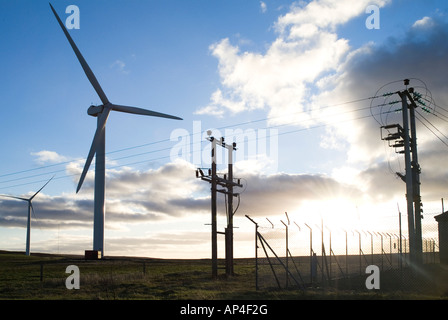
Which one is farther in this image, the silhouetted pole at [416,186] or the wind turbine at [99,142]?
the wind turbine at [99,142]

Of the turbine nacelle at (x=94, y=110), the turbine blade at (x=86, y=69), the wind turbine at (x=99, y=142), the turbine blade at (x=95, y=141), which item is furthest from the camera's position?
the turbine nacelle at (x=94, y=110)

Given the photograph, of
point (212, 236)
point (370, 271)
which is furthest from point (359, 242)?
point (212, 236)

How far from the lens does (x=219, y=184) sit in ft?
→ 95.2

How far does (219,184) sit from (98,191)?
17830mm

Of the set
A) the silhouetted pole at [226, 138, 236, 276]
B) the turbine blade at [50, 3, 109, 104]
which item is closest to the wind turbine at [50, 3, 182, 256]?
the turbine blade at [50, 3, 109, 104]

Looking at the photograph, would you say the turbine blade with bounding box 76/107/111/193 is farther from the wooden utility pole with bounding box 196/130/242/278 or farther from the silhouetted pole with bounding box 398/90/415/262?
the silhouetted pole with bounding box 398/90/415/262

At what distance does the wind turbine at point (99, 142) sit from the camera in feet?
139

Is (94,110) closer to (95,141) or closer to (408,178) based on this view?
(95,141)

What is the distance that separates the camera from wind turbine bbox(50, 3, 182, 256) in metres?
42.3

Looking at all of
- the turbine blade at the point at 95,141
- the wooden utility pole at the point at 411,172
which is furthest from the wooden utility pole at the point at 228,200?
the turbine blade at the point at 95,141

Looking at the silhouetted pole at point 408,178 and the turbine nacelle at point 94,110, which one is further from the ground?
the turbine nacelle at point 94,110

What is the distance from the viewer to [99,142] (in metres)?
44.3

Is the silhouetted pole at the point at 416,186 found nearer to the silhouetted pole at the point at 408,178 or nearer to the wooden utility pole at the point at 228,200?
the silhouetted pole at the point at 408,178
